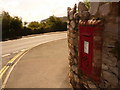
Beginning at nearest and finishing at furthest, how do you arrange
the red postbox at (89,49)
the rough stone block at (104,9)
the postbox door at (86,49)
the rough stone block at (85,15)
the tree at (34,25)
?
the rough stone block at (104,9), the red postbox at (89,49), the postbox door at (86,49), the rough stone block at (85,15), the tree at (34,25)

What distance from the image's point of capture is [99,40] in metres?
3.77

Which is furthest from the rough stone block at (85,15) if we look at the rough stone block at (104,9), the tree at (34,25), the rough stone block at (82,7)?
the tree at (34,25)

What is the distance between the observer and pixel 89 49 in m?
4.32

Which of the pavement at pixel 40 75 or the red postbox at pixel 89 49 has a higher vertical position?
the red postbox at pixel 89 49

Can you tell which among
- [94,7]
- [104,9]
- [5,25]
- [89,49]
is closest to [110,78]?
[89,49]

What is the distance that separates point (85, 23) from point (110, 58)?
1.35 metres

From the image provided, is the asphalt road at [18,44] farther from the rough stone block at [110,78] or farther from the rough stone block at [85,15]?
the rough stone block at [110,78]

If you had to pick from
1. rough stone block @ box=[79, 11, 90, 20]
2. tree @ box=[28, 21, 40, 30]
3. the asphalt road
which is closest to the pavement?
rough stone block @ box=[79, 11, 90, 20]

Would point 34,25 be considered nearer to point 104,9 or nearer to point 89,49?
point 89,49

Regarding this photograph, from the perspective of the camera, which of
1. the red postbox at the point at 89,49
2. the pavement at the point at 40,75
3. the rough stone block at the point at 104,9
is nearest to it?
the rough stone block at the point at 104,9

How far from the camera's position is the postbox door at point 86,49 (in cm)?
423

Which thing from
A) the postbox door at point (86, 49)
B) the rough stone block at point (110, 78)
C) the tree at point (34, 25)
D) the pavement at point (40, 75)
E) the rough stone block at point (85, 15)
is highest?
the tree at point (34, 25)

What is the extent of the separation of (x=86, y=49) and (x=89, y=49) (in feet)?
0.76

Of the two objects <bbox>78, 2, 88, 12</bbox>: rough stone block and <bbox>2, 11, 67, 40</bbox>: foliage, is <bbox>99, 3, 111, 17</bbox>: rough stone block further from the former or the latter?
<bbox>2, 11, 67, 40</bbox>: foliage
